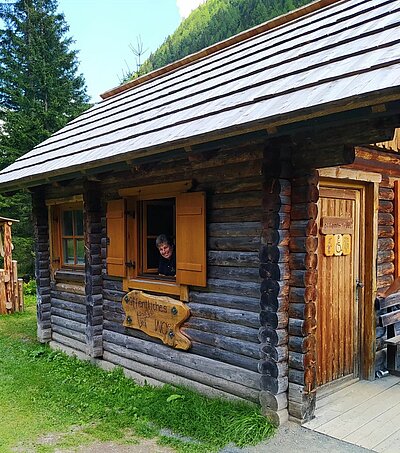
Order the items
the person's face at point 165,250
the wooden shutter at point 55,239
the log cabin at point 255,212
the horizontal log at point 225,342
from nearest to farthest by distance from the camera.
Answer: the log cabin at point 255,212 < the horizontal log at point 225,342 < the person's face at point 165,250 < the wooden shutter at point 55,239

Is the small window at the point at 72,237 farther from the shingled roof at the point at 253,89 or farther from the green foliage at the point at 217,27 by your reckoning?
the green foliage at the point at 217,27

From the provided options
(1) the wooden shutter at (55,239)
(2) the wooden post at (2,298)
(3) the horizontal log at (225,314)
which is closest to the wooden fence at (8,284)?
(2) the wooden post at (2,298)

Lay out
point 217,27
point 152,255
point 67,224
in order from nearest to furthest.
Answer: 1. point 152,255
2. point 67,224
3. point 217,27

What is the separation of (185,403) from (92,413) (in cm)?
100

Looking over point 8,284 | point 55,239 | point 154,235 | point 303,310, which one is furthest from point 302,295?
point 8,284

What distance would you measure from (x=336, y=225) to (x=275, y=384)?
1.74m

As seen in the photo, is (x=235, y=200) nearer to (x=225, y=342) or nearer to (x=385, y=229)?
(x=225, y=342)

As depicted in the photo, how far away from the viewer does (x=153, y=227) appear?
6113 mm

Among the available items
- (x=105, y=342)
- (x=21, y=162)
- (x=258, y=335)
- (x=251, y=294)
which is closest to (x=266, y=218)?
(x=251, y=294)

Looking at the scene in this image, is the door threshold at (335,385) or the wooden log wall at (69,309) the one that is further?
the wooden log wall at (69,309)

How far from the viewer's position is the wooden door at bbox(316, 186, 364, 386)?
4.48m

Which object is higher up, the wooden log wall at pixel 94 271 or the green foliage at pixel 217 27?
the green foliage at pixel 217 27

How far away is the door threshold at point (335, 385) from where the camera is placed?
14.6ft

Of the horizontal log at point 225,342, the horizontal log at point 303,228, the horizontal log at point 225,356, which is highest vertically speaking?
the horizontal log at point 303,228
